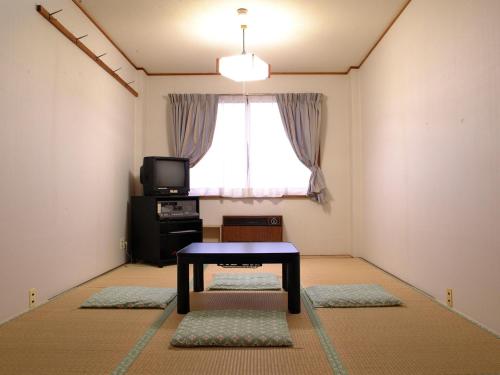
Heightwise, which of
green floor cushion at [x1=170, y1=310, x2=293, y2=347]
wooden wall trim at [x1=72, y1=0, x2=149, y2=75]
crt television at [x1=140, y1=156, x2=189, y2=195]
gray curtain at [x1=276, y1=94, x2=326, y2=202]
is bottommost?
green floor cushion at [x1=170, y1=310, x2=293, y2=347]

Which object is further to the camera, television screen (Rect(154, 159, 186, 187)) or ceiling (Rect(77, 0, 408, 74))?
television screen (Rect(154, 159, 186, 187))

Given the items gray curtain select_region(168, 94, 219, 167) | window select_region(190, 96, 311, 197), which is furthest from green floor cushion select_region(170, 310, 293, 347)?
gray curtain select_region(168, 94, 219, 167)

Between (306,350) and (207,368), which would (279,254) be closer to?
(306,350)

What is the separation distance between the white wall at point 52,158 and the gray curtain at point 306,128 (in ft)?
7.50

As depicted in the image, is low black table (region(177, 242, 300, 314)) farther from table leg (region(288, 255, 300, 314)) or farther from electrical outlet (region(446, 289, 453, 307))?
electrical outlet (region(446, 289, 453, 307))

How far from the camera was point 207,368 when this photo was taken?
1741 mm

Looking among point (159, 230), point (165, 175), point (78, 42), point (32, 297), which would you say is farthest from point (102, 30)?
point (32, 297)

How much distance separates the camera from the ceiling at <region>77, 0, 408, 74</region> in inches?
142

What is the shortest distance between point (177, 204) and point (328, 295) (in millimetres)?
2470

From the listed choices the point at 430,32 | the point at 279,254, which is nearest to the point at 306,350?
the point at 279,254

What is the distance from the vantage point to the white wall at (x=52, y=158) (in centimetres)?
250

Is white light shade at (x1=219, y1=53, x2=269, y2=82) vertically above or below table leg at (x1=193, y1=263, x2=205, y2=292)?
above

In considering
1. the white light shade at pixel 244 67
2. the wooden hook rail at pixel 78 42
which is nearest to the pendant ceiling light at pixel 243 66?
the white light shade at pixel 244 67

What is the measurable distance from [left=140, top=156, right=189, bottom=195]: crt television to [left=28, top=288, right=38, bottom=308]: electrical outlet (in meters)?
2.08
